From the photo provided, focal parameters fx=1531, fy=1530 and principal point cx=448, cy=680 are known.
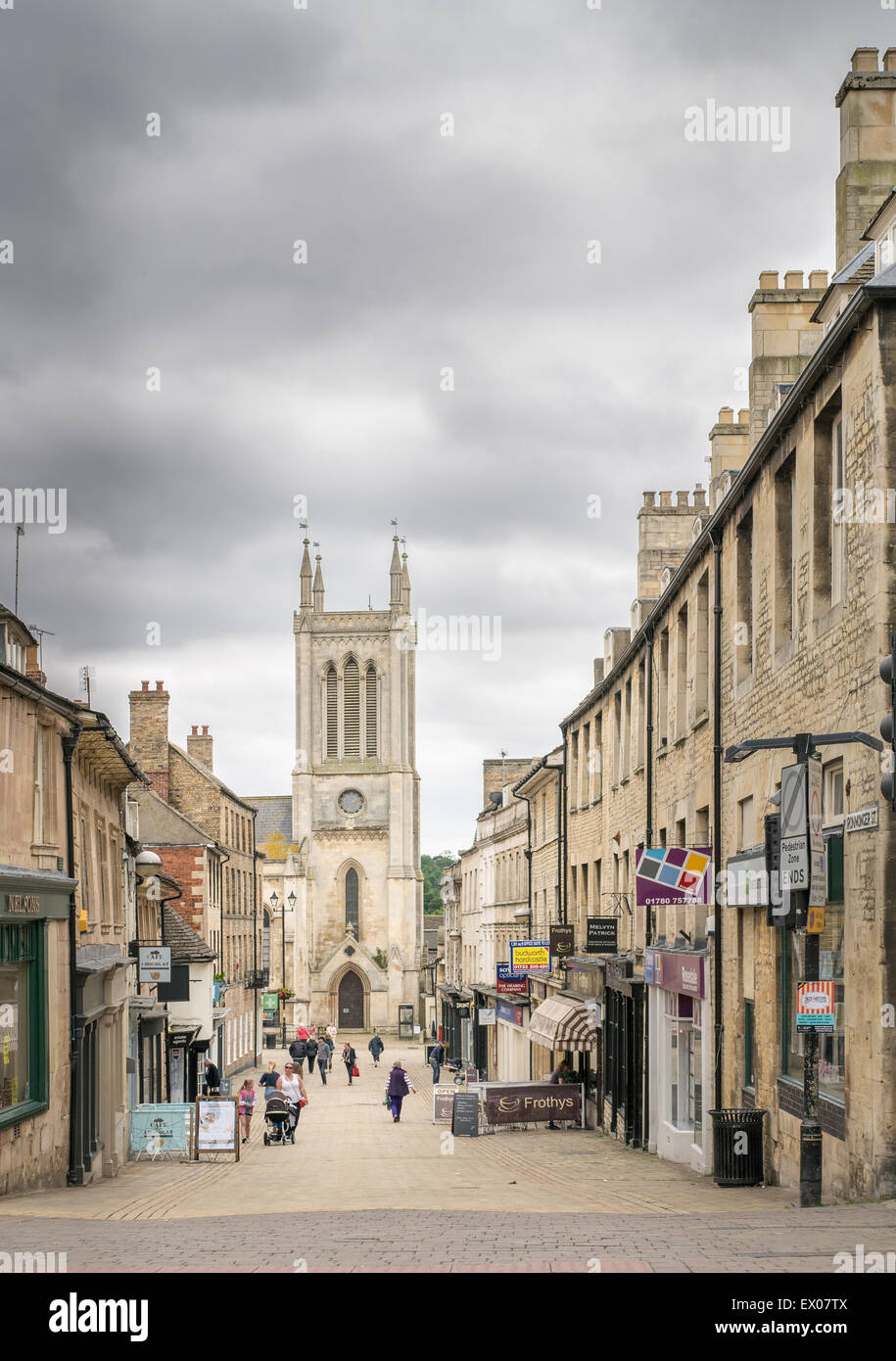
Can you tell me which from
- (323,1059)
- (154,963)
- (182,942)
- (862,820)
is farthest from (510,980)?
(862,820)

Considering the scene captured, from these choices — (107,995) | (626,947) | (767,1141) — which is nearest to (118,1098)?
(107,995)

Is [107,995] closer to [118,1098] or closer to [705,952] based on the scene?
[118,1098]

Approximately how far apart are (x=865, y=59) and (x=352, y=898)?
84501 millimetres

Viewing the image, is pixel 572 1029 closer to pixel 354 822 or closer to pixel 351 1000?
pixel 351 1000

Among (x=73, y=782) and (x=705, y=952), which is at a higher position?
(x=73, y=782)

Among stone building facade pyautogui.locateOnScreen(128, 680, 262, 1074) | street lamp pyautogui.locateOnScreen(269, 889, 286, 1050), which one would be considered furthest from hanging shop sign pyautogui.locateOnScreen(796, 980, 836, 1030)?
street lamp pyautogui.locateOnScreen(269, 889, 286, 1050)

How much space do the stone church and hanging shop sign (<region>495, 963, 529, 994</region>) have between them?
2065 inches

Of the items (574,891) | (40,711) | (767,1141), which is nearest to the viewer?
(767,1141)

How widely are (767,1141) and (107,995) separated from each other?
12229mm

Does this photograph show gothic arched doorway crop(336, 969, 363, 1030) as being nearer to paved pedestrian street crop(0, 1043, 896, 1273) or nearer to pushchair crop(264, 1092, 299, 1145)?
pushchair crop(264, 1092, 299, 1145)

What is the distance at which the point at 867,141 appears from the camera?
1551 cm

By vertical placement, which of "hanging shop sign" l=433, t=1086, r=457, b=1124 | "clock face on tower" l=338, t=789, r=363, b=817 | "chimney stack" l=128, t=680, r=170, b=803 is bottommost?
"hanging shop sign" l=433, t=1086, r=457, b=1124

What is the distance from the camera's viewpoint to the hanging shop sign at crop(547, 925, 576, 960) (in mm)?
32719

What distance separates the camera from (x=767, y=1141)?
1588 cm
